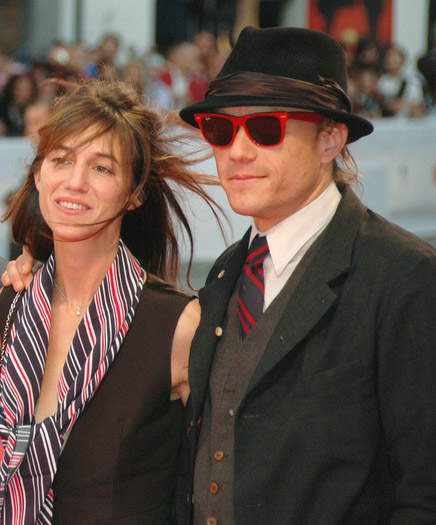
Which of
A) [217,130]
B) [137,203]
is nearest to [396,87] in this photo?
[137,203]

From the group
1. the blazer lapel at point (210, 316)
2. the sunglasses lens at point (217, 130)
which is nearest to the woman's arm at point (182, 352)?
the blazer lapel at point (210, 316)

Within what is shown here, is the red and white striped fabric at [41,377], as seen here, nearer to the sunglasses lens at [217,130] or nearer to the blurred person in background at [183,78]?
the sunglasses lens at [217,130]

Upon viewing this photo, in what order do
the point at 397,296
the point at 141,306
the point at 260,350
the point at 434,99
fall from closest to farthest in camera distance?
the point at 397,296 → the point at 260,350 → the point at 141,306 → the point at 434,99

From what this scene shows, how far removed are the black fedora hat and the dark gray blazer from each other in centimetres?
37

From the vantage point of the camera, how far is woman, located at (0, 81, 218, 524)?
271 centimetres

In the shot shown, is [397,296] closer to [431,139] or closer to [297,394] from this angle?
[297,394]

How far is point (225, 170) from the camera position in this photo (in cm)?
254

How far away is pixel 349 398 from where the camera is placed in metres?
2.27

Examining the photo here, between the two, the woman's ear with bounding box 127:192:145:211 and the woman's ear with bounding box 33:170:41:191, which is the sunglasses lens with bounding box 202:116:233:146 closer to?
the woman's ear with bounding box 127:192:145:211

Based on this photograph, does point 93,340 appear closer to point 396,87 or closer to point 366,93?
point 366,93

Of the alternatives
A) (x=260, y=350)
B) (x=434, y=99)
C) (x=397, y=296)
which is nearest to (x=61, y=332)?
(x=260, y=350)

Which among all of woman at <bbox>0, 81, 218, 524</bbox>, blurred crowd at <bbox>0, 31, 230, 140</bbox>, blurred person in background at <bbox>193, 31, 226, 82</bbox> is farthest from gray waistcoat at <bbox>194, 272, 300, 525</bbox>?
blurred person in background at <bbox>193, 31, 226, 82</bbox>

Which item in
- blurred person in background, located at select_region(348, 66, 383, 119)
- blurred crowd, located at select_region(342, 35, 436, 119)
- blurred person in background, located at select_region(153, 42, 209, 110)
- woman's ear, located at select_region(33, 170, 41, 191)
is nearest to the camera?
woman's ear, located at select_region(33, 170, 41, 191)

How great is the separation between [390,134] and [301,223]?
799cm
